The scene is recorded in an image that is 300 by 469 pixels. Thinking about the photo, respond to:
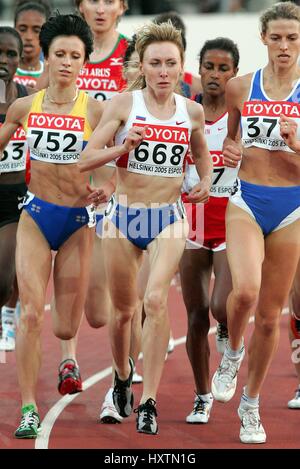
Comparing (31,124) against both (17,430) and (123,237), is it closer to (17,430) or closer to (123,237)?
(123,237)

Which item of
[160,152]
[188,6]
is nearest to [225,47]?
[160,152]

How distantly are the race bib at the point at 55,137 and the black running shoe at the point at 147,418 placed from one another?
5.51 ft

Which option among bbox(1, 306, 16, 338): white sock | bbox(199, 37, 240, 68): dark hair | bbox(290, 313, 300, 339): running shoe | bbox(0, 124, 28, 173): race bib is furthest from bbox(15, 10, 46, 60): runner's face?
bbox(290, 313, 300, 339): running shoe

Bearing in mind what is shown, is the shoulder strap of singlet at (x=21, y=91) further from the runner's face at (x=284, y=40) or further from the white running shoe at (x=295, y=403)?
the white running shoe at (x=295, y=403)

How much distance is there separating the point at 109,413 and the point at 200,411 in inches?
24.4

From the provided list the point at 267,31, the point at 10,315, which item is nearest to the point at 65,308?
the point at 267,31

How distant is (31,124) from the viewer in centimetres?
791

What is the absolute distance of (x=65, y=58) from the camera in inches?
313

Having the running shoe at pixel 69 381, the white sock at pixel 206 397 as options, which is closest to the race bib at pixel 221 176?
the white sock at pixel 206 397

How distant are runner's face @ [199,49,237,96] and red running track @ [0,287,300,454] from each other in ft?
7.48

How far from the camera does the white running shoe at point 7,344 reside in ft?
35.0

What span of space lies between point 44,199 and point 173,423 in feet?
5.72

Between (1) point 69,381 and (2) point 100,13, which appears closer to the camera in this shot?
(1) point 69,381

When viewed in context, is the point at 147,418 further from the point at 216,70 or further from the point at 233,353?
the point at 216,70
